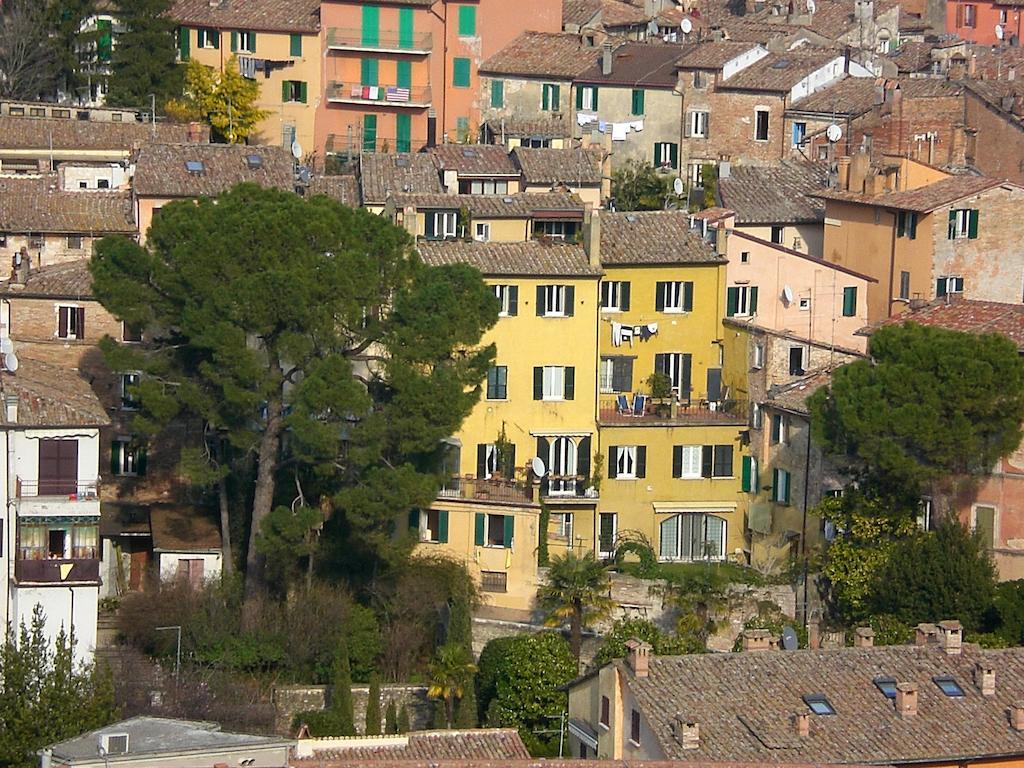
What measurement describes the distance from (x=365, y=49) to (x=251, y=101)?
3.45 m

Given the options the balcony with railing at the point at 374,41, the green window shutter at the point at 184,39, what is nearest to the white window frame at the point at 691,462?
the balcony with railing at the point at 374,41

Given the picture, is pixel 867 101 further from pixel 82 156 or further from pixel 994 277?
pixel 82 156

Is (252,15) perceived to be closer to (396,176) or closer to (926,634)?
(396,176)

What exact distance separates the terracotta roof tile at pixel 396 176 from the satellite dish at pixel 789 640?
17608mm

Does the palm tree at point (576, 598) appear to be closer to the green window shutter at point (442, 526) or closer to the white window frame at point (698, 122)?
the green window shutter at point (442, 526)

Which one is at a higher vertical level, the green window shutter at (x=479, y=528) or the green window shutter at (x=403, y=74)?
the green window shutter at (x=403, y=74)

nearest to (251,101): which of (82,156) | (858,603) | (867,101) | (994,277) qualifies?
(82,156)

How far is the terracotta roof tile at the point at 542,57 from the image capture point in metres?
83.8

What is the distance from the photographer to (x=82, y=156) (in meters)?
75.5

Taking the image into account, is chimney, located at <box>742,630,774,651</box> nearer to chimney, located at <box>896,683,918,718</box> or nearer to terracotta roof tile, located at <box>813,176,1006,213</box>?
chimney, located at <box>896,683,918,718</box>

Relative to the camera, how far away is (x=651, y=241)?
65438 millimetres

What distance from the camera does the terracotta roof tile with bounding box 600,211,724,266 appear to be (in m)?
64.8

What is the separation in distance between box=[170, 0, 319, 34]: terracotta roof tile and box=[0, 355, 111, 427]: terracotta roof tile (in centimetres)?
2732

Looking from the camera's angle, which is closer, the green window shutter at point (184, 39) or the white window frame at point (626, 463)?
the white window frame at point (626, 463)
